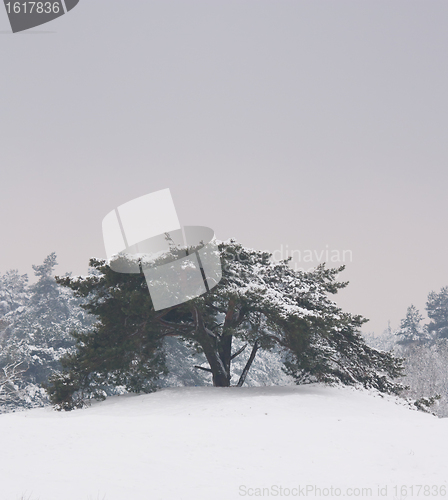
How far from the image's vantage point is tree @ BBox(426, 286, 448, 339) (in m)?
59.9

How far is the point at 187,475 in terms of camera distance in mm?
8211

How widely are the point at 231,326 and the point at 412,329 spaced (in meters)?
47.7

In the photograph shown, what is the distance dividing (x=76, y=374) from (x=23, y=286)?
168ft

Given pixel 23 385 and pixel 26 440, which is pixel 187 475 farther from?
pixel 23 385

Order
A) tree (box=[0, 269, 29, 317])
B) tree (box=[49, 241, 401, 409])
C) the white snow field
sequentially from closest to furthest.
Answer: the white snow field < tree (box=[49, 241, 401, 409]) < tree (box=[0, 269, 29, 317])

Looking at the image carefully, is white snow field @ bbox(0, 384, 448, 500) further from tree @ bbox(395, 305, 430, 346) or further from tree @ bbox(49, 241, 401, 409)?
tree @ bbox(395, 305, 430, 346)

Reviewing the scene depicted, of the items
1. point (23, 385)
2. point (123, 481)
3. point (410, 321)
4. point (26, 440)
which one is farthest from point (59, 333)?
point (410, 321)

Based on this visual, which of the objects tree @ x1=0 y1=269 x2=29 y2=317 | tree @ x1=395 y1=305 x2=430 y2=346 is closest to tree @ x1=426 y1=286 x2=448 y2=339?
tree @ x1=395 y1=305 x2=430 y2=346

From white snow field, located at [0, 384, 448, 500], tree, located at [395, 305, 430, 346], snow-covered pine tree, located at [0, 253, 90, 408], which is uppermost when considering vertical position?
white snow field, located at [0, 384, 448, 500]

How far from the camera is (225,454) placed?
933 cm

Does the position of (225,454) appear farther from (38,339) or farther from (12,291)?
(12,291)

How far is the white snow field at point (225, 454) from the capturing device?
7645mm

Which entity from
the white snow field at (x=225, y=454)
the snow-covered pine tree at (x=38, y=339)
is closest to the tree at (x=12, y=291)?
the snow-covered pine tree at (x=38, y=339)

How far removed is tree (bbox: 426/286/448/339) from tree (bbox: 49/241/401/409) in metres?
46.5
